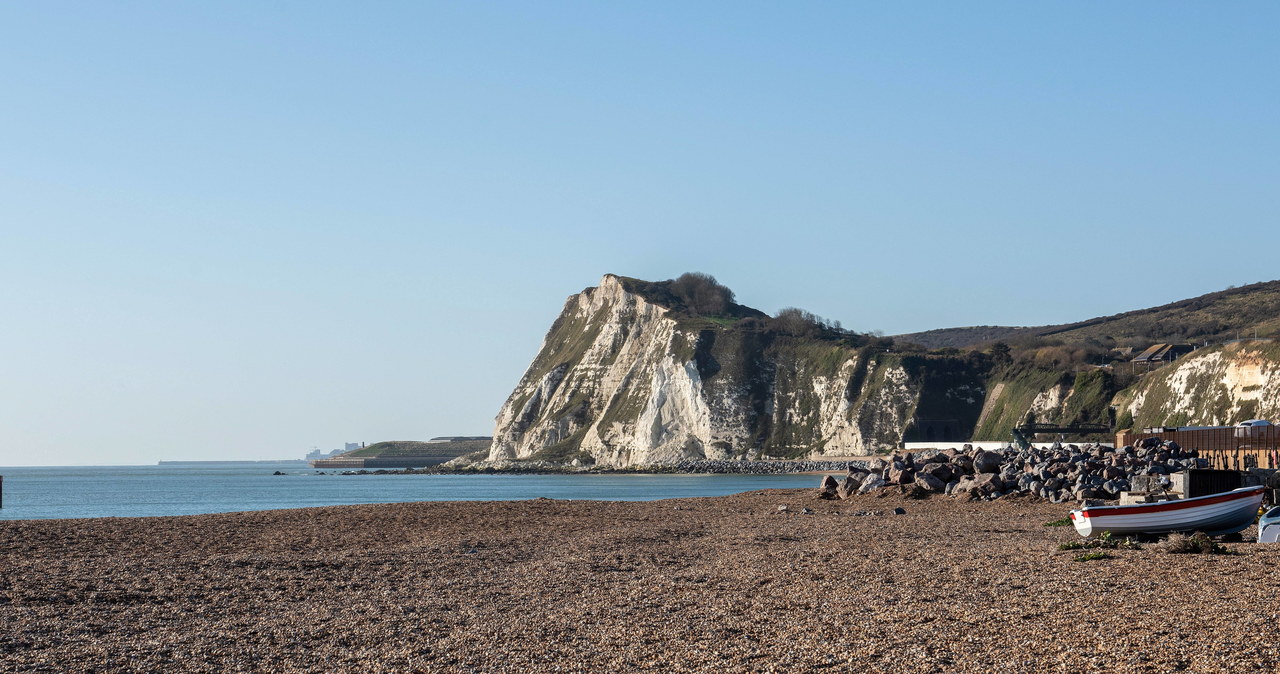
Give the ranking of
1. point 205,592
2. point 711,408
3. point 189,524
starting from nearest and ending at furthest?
point 205,592
point 189,524
point 711,408

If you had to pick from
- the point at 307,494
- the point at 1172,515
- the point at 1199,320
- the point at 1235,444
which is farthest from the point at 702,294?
the point at 1172,515

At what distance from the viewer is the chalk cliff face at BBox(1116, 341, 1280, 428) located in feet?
238

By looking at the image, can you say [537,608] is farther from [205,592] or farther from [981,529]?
[981,529]

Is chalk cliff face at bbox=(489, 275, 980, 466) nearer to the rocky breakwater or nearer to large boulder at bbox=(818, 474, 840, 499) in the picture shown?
the rocky breakwater

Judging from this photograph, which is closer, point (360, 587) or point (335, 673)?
point (335, 673)

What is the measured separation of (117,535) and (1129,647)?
63.5 feet

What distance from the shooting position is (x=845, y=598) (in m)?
13.1

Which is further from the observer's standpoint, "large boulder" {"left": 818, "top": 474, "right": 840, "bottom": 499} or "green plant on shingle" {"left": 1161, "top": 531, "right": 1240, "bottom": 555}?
"large boulder" {"left": 818, "top": 474, "right": 840, "bottom": 499}

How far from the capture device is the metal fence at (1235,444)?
4426cm

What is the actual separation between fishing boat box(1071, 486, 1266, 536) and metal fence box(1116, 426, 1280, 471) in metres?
27.1

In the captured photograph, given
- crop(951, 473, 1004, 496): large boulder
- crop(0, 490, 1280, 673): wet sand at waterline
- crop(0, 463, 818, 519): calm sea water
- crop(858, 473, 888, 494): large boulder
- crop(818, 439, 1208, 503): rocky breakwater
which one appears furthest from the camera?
crop(0, 463, 818, 519): calm sea water

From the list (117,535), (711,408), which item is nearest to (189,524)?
(117,535)

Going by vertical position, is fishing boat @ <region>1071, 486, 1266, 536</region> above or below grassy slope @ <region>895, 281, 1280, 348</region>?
below

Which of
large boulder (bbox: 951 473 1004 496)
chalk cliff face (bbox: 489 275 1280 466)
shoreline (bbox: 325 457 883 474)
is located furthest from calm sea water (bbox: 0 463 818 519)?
large boulder (bbox: 951 473 1004 496)
